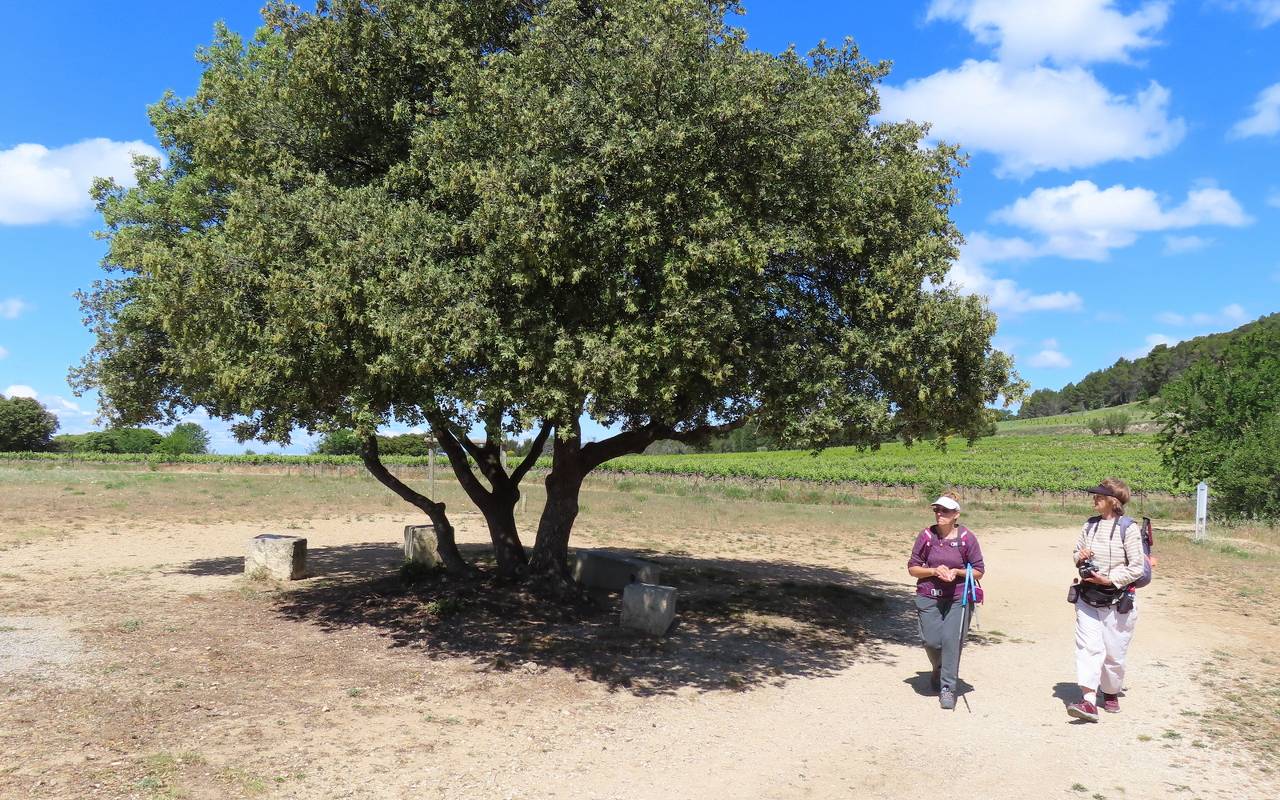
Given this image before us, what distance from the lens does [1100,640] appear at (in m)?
8.17

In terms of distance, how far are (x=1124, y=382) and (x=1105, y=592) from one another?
544 feet

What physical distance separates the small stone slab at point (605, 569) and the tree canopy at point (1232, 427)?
28151 mm

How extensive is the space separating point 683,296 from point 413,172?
4.00m

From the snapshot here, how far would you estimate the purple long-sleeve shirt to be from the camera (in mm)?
8352

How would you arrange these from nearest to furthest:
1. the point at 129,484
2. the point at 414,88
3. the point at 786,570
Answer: the point at 414,88, the point at 786,570, the point at 129,484

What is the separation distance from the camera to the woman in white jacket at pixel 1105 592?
795 cm

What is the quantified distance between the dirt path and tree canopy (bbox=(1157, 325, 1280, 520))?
2303 centimetres

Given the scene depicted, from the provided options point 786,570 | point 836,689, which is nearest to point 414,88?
point 836,689

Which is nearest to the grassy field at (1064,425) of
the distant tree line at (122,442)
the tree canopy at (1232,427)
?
the tree canopy at (1232,427)

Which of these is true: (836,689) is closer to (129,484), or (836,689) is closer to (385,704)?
(385,704)

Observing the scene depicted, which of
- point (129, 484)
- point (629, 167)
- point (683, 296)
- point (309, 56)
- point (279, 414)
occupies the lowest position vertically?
point (129, 484)

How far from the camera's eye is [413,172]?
9.77 meters

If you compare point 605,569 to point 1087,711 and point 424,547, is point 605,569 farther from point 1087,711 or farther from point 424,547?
point 1087,711

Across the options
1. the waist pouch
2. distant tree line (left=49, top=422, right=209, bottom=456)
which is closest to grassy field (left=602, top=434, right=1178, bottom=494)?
the waist pouch
